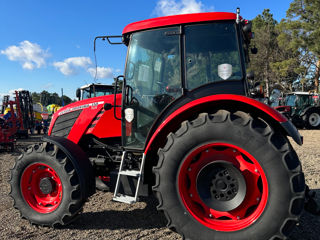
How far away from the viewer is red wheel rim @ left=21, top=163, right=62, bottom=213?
292 centimetres

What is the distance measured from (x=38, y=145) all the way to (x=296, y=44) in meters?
22.9

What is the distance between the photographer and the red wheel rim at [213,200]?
2.23 meters

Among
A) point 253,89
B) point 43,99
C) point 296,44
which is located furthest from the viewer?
point 43,99

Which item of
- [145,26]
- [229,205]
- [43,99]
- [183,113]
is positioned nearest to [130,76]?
[145,26]

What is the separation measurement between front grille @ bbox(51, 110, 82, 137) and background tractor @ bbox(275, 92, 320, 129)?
46.1 feet

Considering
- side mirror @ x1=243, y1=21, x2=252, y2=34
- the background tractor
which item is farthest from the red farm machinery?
the background tractor

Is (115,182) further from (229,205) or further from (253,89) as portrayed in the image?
(253,89)

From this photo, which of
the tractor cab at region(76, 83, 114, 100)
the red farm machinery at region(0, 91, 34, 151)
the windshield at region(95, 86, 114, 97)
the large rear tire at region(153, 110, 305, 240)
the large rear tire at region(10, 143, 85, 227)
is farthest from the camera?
the red farm machinery at region(0, 91, 34, 151)

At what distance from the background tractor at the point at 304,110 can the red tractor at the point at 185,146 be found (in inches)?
544

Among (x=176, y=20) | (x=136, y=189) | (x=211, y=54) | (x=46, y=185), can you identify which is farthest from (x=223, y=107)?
(x=46, y=185)

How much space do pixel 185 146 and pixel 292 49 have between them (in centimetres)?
2347

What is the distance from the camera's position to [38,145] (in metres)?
3.01

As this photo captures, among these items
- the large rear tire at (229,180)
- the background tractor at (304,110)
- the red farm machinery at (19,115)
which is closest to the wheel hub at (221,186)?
the large rear tire at (229,180)

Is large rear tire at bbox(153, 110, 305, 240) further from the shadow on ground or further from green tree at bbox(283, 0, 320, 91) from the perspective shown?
green tree at bbox(283, 0, 320, 91)
